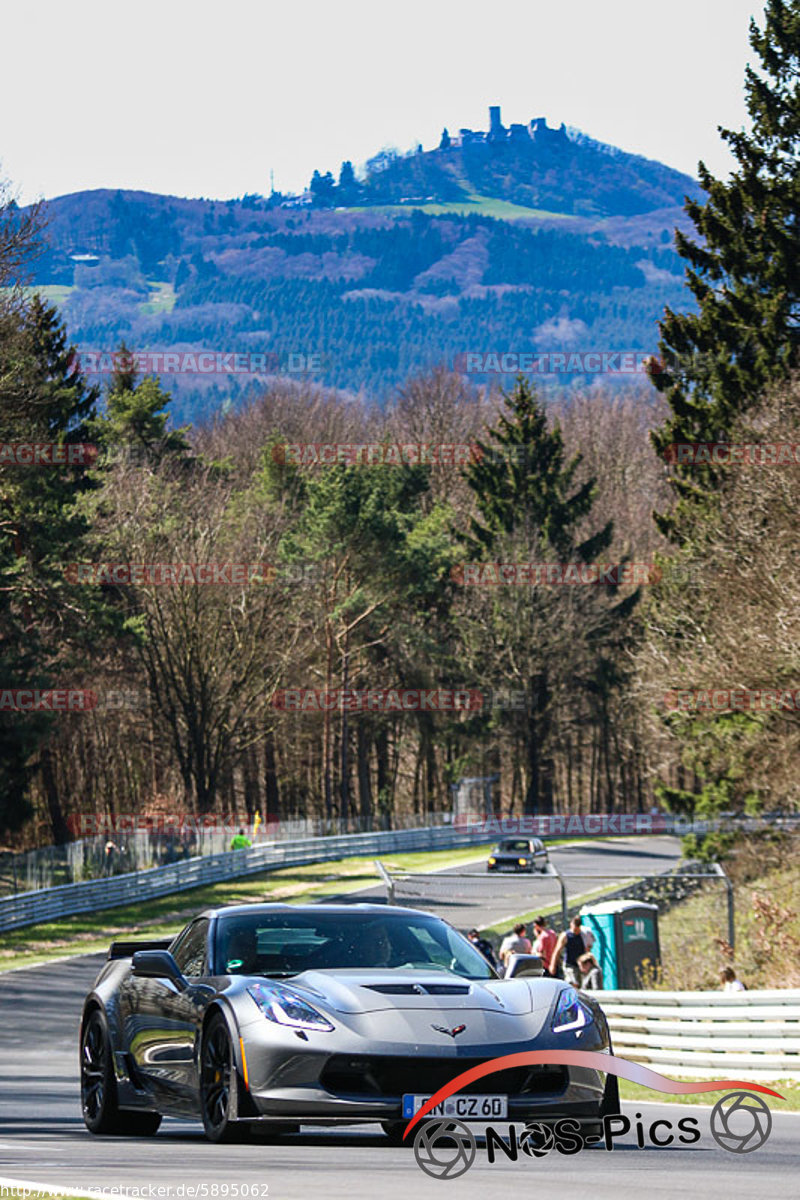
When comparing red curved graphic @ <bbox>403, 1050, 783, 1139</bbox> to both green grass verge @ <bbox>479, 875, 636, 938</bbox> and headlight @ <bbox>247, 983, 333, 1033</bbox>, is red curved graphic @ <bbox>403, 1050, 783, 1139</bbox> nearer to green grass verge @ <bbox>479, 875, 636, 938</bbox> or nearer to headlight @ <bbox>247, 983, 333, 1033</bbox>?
headlight @ <bbox>247, 983, 333, 1033</bbox>

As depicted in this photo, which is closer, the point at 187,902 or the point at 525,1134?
the point at 525,1134

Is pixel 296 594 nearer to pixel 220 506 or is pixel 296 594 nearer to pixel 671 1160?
pixel 220 506

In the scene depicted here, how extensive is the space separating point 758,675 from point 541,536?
45780 millimetres

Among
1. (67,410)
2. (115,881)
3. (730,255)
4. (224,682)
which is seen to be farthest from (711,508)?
(67,410)

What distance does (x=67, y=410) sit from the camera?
6919 cm

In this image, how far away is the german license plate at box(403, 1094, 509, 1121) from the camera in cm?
755

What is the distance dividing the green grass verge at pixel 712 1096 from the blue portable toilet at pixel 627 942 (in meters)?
9.01

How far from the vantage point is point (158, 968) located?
9047 millimetres

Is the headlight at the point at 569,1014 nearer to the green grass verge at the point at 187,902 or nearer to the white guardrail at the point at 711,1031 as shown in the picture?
the white guardrail at the point at 711,1031

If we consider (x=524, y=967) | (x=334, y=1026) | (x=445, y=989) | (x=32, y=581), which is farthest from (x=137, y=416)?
(x=334, y=1026)

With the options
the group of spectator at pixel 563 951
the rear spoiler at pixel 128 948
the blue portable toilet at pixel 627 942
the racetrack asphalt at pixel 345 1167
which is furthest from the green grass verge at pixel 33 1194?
the blue portable toilet at pixel 627 942

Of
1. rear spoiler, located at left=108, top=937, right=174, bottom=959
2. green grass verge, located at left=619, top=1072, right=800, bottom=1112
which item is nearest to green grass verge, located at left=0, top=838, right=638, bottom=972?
green grass verge, located at left=619, top=1072, right=800, bottom=1112

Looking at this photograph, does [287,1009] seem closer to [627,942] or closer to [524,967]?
[524,967]

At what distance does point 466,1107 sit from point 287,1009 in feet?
3.28
